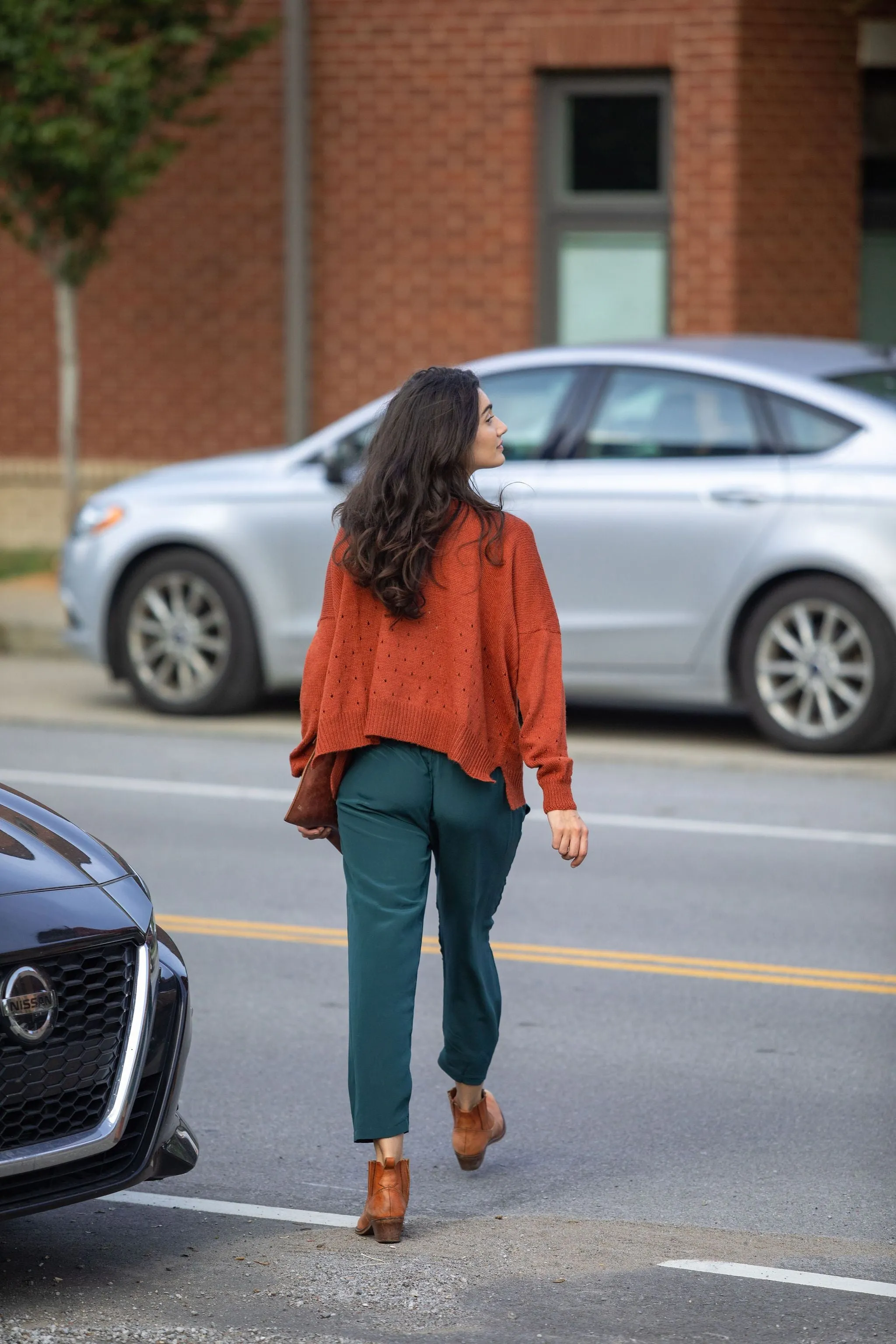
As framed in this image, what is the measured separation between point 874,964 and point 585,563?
3.74m

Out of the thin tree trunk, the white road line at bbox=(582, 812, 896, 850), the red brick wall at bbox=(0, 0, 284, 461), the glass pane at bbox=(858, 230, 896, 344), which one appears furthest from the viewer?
the red brick wall at bbox=(0, 0, 284, 461)

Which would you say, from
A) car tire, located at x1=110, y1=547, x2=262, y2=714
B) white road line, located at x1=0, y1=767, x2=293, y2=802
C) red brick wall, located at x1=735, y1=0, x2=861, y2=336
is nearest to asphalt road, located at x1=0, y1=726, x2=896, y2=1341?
white road line, located at x1=0, y1=767, x2=293, y2=802

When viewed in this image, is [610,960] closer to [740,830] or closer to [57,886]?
[740,830]

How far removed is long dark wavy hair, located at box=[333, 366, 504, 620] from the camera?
167 inches

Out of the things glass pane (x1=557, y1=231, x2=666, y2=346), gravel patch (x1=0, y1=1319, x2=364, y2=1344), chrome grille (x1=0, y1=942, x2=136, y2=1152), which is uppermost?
glass pane (x1=557, y1=231, x2=666, y2=346)

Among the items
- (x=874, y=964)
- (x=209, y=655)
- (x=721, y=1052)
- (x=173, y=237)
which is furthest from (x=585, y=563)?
(x=173, y=237)

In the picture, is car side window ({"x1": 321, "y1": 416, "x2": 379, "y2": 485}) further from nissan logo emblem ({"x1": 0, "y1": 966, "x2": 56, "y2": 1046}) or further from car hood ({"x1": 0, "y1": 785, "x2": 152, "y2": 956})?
nissan logo emblem ({"x1": 0, "y1": 966, "x2": 56, "y2": 1046})

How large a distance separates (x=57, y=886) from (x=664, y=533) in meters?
6.20

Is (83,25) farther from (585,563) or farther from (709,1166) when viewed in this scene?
(709,1166)

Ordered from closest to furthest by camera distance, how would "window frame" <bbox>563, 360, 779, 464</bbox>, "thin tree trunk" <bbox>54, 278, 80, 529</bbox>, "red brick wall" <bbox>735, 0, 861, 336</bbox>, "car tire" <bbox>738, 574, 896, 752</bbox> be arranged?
"car tire" <bbox>738, 574, 896, 752</bbox> → "window frame" <bbox>563, 360, 779, 464</bbox> → "thin tree trunk" <bbox>54, 278, 80, 529</bbox> → "red brick wall" <bbox>735, 0, 861, 336</bbox>

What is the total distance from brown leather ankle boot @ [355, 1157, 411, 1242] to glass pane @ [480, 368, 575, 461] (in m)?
6.25

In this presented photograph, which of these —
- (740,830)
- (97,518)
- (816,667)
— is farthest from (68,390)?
(740,830)

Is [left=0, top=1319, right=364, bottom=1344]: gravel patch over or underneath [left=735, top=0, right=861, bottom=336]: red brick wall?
underneath

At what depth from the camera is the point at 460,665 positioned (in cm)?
428
